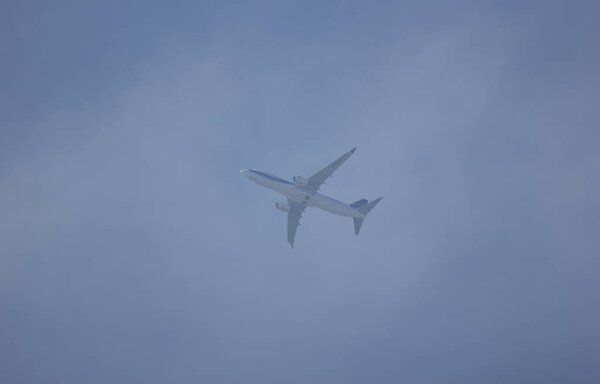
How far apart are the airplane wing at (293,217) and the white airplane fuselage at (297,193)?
5.16 metres

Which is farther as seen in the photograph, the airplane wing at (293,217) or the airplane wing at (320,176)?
the airplane wing at (293,217)

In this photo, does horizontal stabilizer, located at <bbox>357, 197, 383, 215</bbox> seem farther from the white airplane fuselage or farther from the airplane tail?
the white airplane fuselage

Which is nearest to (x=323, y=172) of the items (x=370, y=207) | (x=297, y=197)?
(x=297, y=197)

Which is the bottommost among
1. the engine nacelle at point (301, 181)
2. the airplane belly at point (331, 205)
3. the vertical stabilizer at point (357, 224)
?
the vertical stabilizer at point (357, 224)

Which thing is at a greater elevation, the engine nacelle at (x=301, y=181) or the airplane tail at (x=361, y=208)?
the engine nacelle at (x=301, y=181)

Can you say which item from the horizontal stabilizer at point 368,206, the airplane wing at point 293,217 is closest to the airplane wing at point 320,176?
the airplane wing at point 293,217

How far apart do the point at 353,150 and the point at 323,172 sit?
7756 mm

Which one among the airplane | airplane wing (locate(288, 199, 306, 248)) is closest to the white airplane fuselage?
the airplane

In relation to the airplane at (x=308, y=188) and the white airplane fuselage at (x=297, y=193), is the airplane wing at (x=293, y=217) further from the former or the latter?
the white airplane fuselage at (x=297, y=193)

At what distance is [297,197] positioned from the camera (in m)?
92.4

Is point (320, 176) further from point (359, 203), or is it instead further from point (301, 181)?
point (359, 203)

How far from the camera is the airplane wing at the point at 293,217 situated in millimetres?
98375

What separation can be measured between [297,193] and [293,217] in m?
9.10

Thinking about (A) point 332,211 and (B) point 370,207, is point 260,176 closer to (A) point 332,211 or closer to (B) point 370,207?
(A) point 332,211
